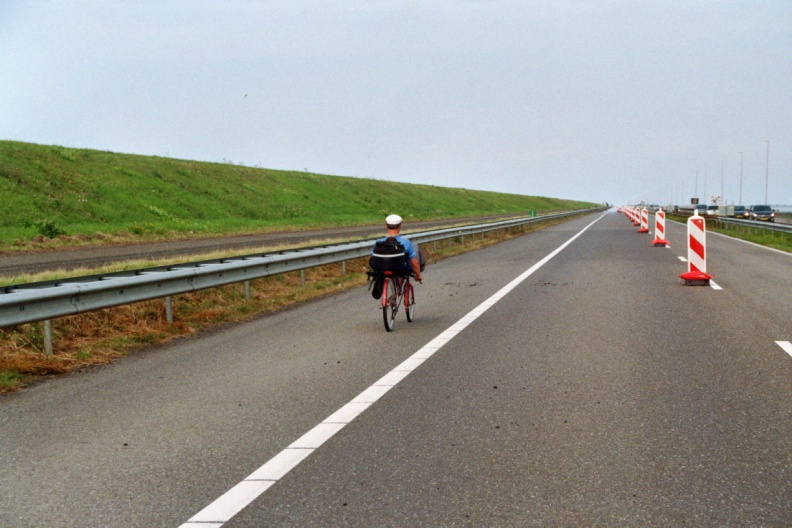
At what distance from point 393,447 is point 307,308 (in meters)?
7.94

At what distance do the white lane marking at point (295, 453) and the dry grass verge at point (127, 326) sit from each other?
3216 mm

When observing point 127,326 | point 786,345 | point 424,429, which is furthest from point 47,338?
point 786,345

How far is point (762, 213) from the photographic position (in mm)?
67125

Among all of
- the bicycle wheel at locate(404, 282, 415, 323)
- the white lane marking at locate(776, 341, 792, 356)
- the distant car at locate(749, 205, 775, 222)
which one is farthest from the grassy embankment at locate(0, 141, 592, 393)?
the distant car at locate(749, 205, 775, 222)

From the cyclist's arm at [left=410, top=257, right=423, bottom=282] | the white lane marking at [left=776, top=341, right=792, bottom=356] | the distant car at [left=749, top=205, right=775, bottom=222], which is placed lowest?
the distant car at [left=749, top=205, right=775, bottom=222]

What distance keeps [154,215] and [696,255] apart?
3435 cm

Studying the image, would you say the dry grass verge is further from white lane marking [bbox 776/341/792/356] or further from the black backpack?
white lane marking [bbox 776/341/792/356]

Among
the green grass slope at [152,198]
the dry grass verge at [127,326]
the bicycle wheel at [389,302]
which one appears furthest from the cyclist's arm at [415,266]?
the green grass slope at [152,198]

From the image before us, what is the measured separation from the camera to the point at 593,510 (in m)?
4.05

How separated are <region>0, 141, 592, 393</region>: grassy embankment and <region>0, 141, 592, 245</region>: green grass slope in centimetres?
11

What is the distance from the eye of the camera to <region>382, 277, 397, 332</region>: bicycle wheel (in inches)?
393

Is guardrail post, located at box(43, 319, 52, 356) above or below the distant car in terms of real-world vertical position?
above

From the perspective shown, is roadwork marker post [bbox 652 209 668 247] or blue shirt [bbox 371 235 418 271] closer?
blue shirt [bbox 371 235 418 271]

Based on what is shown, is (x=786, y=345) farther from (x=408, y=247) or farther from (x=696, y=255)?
(x=696, y=255)
